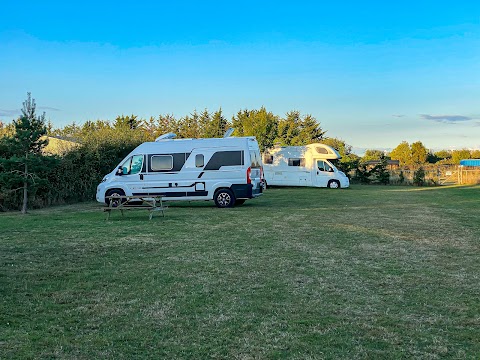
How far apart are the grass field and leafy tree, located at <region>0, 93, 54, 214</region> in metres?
4.40

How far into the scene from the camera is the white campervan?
16672 mm

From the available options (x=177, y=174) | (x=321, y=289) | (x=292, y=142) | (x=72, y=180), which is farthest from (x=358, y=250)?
(x=292, y=142)

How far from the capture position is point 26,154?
50.3 ft

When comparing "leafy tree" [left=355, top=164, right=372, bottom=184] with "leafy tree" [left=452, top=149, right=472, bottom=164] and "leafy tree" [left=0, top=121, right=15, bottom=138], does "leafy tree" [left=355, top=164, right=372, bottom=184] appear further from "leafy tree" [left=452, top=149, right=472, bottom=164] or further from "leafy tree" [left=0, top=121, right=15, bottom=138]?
"leafy tree" [left=452, top=149, right=472, bottom=164]

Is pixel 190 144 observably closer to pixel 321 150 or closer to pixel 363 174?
pixel 321 150

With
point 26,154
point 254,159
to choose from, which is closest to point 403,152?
point 254,159

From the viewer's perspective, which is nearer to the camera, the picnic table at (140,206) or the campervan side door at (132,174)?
the picnic table at (140,206)

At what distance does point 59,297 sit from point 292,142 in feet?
142

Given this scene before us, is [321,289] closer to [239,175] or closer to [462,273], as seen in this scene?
[462,273]

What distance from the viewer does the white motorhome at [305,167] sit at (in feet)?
100

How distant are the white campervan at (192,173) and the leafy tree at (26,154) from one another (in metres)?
2.45

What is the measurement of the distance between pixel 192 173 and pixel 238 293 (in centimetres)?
1131

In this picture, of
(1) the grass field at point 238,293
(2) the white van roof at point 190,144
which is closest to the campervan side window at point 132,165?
(2) the white van roof at point 190,144

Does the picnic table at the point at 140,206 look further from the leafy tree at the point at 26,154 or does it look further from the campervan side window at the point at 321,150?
the campervan side window at the point at 321,150
